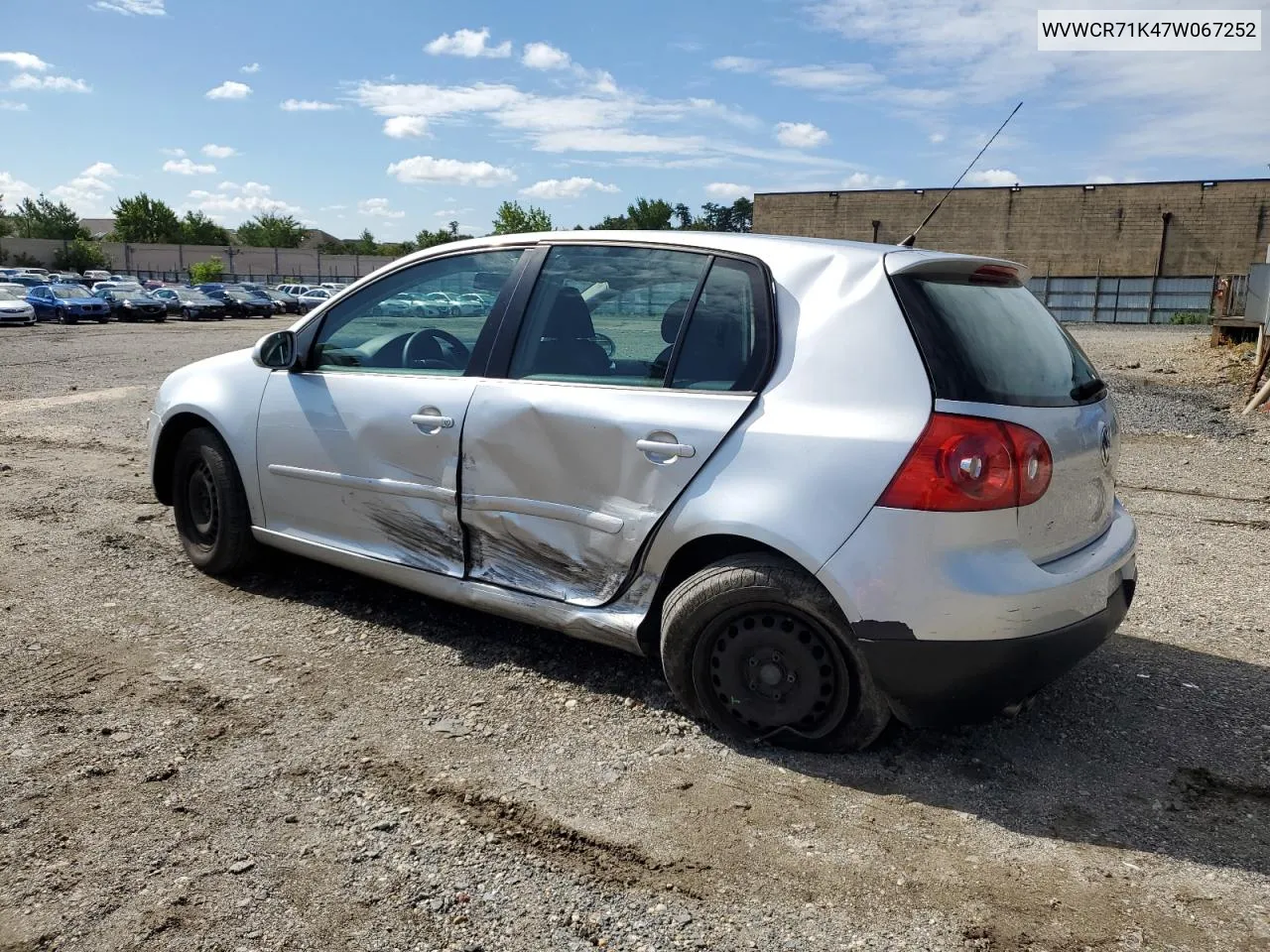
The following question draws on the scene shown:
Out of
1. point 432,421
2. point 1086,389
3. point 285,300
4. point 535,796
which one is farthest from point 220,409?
point 285,300

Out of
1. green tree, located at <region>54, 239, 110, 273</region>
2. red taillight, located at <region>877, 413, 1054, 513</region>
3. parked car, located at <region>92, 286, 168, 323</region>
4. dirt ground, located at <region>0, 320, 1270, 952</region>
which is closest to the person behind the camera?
dirt ground, located at <region>0, 320, 1270, 952</region>

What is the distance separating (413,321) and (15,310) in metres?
35.7

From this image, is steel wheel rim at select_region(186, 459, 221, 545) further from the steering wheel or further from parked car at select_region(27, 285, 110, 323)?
parked car at select_region(27, 285, 110, 323)

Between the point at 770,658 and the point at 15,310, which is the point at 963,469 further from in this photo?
the point at 15,310

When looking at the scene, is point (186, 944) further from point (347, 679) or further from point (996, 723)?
point (996, 723)

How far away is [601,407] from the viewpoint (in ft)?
11.2

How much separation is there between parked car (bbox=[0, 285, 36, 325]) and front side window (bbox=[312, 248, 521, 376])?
35.1m

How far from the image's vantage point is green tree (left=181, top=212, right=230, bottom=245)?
104 m

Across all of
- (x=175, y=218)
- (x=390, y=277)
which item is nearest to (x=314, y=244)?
(x=175, y=218)

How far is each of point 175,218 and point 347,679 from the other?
111m

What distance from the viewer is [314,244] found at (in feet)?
416

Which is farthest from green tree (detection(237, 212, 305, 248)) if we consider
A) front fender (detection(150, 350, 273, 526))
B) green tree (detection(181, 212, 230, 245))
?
front fender (detection(150, 350, 273, 526))

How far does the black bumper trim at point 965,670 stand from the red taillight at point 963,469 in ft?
1.36

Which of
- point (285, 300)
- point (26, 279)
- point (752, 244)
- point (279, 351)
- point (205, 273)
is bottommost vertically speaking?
point (279, 351)
